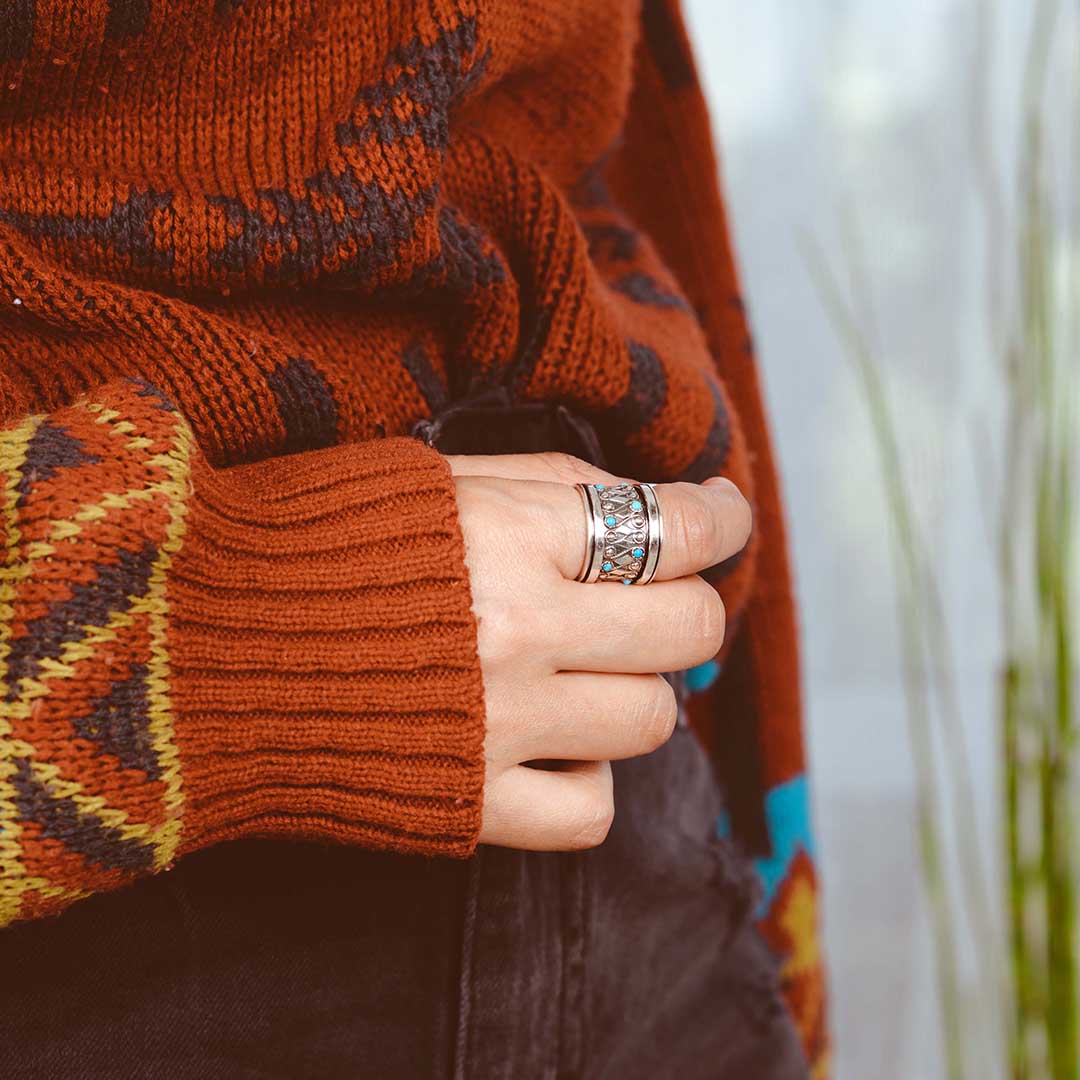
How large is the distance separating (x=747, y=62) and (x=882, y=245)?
274 millimetres

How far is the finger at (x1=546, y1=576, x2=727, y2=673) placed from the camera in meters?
0.48

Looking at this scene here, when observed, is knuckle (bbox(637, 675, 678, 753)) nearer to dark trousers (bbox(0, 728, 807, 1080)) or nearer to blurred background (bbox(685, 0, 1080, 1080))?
dark trousers (bbox(0, 728, 807, 1080))

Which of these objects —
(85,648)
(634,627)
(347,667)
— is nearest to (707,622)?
(634,627)

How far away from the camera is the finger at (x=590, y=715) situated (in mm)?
476

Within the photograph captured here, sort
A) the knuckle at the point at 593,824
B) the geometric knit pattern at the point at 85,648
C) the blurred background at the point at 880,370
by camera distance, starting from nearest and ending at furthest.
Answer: the geometric knit pattern at the point at 85,648 < the knuckle at the point at 593,824 < the blurred background at the point at 880,370

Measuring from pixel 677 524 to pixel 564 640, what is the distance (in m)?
0.08

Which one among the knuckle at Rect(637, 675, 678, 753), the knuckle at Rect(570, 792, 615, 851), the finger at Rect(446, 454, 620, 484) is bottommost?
the knuckle at Rect(570, 792, 615, 851)

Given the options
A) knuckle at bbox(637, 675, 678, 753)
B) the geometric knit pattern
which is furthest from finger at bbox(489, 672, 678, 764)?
the geometric knit pattern

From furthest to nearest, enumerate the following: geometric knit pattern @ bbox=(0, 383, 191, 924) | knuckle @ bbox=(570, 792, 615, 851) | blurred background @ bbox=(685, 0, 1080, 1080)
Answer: blurred background @ bbox=(685, 0, 1080, 1080) < knuckle @ bbox=(570, 792, 615, 851) < geometric knit pattern @ bbox=(0, 383, 191, 924)

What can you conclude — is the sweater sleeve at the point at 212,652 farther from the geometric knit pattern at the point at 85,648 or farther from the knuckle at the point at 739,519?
the knuckle at the point at 739,519

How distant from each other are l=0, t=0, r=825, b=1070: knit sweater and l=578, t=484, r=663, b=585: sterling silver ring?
0.07m

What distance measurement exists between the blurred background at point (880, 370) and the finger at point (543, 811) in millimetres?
830

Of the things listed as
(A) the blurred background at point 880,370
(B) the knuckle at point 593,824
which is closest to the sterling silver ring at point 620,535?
(B) the knuckle at point 593,824

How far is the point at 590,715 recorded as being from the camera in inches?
19.3
